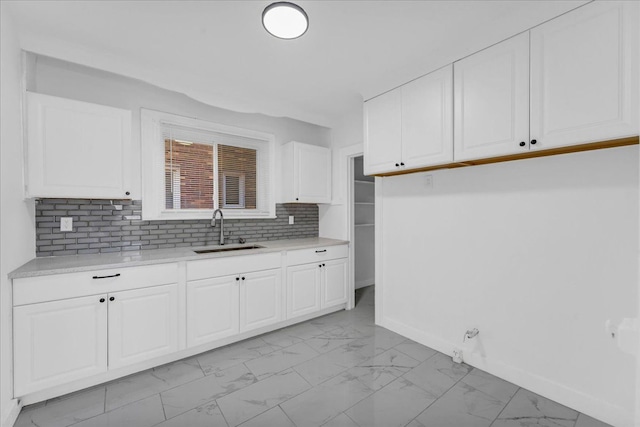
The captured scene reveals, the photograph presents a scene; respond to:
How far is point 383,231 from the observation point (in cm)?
320

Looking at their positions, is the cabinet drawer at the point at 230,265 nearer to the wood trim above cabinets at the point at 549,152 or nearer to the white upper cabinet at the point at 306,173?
the white upper cabinet at the point at 306,173

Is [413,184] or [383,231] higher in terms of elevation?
[413,184]

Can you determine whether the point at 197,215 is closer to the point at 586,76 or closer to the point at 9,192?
the point at 9,192

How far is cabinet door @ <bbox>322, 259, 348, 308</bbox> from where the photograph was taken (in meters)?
3.52

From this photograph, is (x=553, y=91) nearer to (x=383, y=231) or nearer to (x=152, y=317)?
(x=383, y=231)

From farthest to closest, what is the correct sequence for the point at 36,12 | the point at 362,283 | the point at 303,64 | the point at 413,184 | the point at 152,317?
the point at 362,283 → the point at 413,184 → the point at 303,64 → the point at 152,317 → the point at 36,12

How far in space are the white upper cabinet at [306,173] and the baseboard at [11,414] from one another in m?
2.79

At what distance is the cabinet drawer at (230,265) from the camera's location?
2.55 meters

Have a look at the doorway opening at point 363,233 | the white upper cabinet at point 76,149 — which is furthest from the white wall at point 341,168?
the white upper cabinet at point 76,149

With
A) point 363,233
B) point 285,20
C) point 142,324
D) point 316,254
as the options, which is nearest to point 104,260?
point 142,324

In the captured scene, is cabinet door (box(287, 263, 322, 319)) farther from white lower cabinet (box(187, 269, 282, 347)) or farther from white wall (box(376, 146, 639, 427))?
white wall (box(376, 146, 639, 427))

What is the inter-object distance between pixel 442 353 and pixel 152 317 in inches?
98.0

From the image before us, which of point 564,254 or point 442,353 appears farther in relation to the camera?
point 442,353

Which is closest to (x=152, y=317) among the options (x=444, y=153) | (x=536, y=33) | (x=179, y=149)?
(x=179, y=149)
